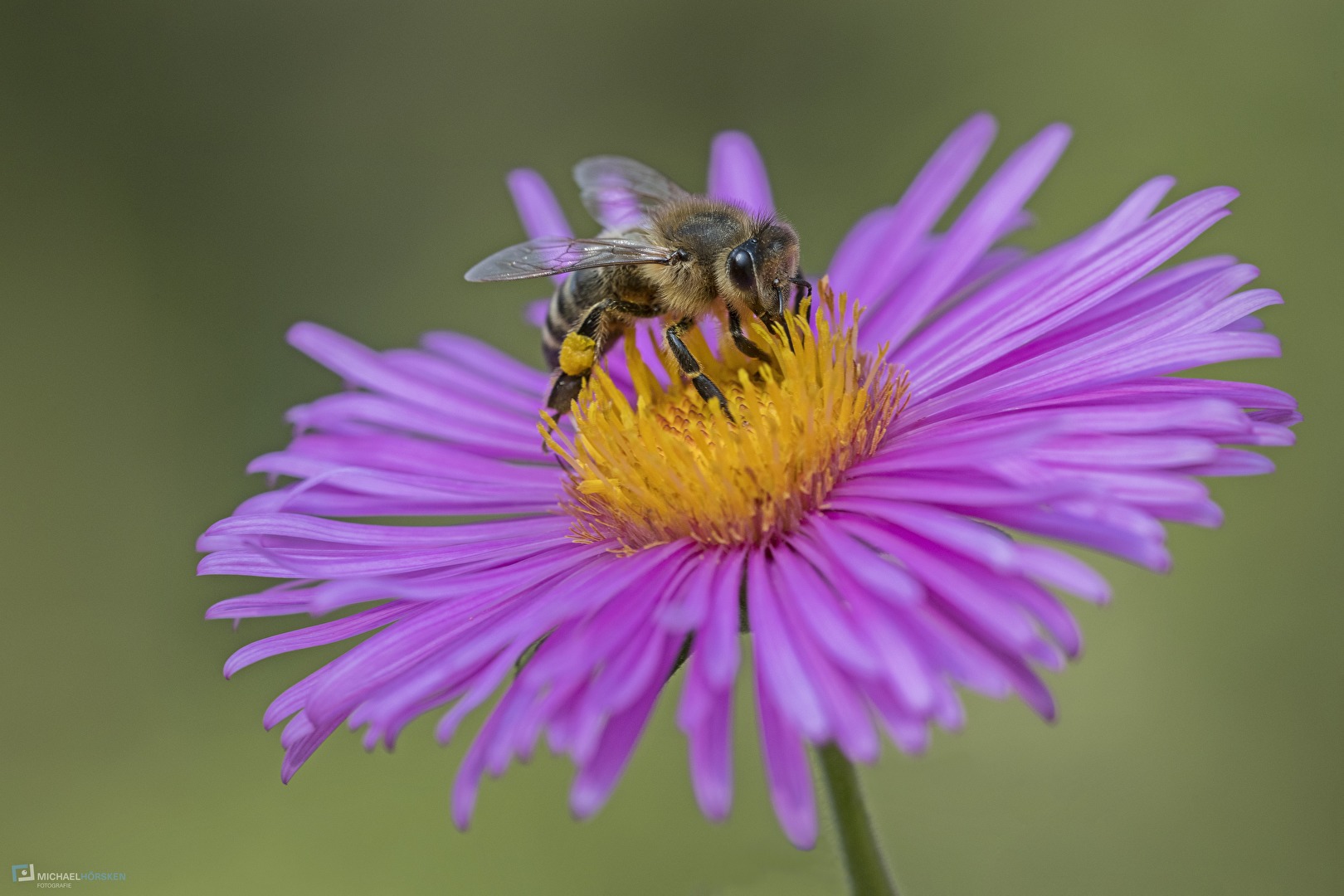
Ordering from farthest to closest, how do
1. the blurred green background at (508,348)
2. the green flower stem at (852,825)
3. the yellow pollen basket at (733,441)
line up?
the blurred green background at (508,348), the yellow pollen basket at (733,441), the green flower stem at (852,825)

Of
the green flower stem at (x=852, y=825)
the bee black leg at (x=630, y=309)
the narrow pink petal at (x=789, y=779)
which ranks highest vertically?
the bee black leg at (x=630, y=309)

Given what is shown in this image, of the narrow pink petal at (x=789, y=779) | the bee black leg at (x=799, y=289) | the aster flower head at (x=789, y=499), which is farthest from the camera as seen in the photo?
the bee black leg at (x=799, y=289)

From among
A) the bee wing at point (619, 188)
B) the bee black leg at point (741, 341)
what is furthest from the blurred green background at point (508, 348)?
the bee wing at point (619, 188)

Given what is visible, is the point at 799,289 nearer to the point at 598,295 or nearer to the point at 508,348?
the point at 598,295

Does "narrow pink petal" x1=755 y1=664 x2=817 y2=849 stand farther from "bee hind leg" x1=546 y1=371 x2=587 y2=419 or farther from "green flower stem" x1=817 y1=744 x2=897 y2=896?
"bee hind leg" x1=546 y1=371 x2=587 y2=419

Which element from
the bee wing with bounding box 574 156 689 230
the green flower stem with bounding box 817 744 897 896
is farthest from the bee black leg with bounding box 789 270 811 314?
the green flower stem with bounding box 817 744 897 896

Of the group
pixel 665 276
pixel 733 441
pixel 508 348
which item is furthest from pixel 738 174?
pixel 508 348

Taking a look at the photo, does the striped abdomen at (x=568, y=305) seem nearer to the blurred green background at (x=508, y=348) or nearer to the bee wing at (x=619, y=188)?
the bee wing at (x=619, y=188)
